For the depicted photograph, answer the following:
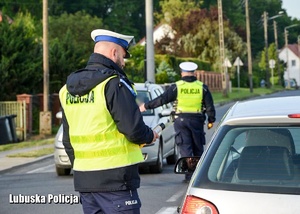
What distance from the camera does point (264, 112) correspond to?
534 cm

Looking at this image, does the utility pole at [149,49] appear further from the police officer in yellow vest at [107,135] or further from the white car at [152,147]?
the police officer in yellow vest at [107,135]

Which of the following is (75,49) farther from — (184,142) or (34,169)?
(184,142)

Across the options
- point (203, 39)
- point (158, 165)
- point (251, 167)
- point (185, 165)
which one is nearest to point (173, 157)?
point (158, 165)

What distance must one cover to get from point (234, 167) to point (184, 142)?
667 cm

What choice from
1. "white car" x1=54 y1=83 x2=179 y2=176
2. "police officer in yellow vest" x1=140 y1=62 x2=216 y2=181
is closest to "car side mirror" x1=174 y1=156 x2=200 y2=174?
"police officer in yellow vest" x1=140 y1=62 x2=216 y2=181

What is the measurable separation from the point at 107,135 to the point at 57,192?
21.5ft

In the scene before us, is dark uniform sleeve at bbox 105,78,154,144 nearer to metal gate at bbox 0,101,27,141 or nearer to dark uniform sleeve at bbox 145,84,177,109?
dark uniform sleeve at bbox 145,84,177,109

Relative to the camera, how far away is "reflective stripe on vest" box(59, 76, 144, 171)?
17.1 ft

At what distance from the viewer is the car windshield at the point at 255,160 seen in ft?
16.0

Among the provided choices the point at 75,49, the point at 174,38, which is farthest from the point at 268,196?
the point at 174,38

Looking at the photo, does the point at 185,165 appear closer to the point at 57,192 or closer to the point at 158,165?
the point at 57,192

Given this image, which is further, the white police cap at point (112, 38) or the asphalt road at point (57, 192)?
the asphalt road at point (57, 192)

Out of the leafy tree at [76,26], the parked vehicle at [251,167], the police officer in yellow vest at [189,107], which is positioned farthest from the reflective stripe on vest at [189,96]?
the leafy tree at [76,26]

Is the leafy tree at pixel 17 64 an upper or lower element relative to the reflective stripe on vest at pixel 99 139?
upper
